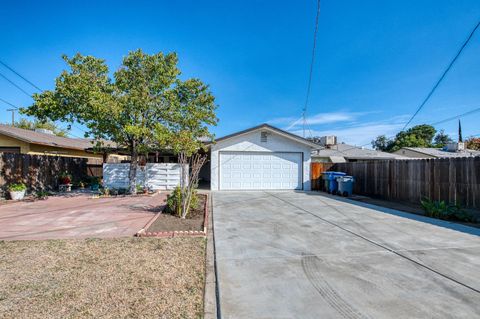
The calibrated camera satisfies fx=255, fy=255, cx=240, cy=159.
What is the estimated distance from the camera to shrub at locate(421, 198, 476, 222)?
726cm

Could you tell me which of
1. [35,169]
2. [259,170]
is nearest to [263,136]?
[259,170]

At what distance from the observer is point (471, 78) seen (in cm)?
1399

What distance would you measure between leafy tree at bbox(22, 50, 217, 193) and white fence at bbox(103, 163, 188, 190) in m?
1.71

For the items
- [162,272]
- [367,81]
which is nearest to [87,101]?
[162,272]

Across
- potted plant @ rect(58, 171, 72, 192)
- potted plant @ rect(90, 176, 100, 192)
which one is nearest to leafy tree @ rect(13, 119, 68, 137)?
potted plant @ rect(90, 176, 100, 192)

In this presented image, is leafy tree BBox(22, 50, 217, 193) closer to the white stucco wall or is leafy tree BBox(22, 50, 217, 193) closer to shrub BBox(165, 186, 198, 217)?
the white stucco wall

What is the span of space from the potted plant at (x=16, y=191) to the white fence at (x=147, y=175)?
377cm

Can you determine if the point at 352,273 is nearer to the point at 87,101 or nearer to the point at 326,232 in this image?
the point at 326,232

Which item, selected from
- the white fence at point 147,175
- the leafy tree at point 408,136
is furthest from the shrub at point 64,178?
the leafy tree at point 408,136

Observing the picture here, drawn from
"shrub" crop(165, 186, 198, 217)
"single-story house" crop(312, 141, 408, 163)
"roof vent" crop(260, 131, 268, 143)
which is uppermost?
"roof vent" crop(260, 131, 268, 143)

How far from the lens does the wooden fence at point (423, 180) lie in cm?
825

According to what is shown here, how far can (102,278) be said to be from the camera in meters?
3.40

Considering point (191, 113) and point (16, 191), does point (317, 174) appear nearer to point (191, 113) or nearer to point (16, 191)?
point (191, 113)

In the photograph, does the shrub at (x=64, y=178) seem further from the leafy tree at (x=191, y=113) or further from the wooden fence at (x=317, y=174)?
the wooden fence at (x=317, y=174)
